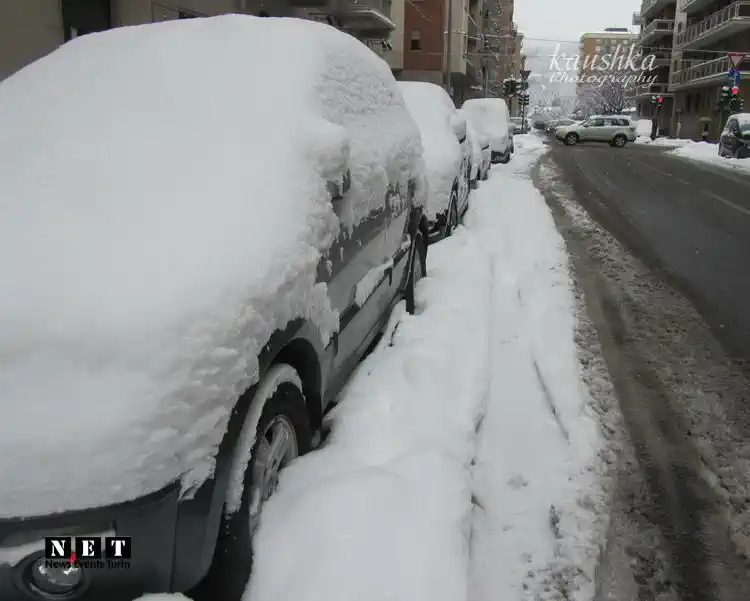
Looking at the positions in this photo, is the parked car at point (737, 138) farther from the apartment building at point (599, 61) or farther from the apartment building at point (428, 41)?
the apartment building at point (599, 61)

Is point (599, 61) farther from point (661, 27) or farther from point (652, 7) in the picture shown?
point (661, 27)

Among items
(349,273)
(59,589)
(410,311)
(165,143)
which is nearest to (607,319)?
(410,311)

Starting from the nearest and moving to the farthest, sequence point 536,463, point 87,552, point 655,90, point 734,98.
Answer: point 87,552, point 536,463, point 734,98, point 655,90

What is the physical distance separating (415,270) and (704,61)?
2289 inches

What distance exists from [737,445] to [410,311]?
8.18 feet

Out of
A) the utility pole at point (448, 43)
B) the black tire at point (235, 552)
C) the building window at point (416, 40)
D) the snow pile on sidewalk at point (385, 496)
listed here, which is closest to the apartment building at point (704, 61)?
the utility pole at point (448, 43)

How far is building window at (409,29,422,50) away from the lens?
147ft

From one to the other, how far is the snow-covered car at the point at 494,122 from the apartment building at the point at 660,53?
4927 centimetres

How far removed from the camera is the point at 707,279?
685 centimetres

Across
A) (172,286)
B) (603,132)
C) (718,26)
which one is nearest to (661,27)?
(718,26)

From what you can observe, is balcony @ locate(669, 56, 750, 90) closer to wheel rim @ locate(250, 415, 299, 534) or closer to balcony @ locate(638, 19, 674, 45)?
balcony @ locate(638, 19, 674, 45)

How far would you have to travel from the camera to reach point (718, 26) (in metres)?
46.8

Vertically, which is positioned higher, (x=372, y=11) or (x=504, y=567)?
(x=372, y=11)

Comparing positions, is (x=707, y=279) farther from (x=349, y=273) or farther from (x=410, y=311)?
(x=349, y=273)
